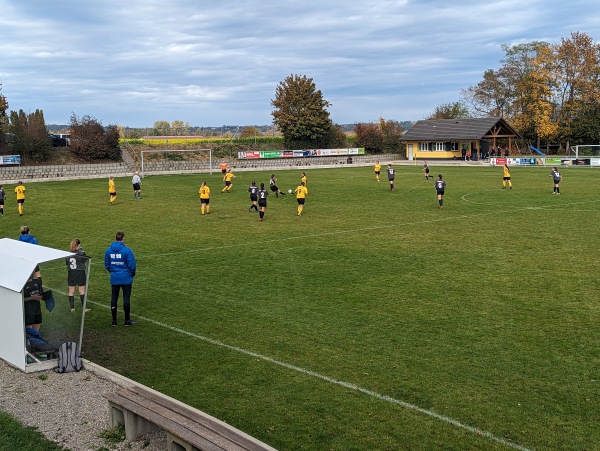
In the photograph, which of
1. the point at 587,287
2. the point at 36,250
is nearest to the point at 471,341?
the point at 587,287

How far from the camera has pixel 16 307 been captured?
9141mm

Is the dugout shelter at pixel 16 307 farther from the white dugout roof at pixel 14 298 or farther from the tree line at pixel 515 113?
the tree line at pixel 515 113

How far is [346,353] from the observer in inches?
392

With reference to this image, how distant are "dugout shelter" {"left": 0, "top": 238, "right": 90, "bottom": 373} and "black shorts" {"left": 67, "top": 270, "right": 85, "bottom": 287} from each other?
0.30 m

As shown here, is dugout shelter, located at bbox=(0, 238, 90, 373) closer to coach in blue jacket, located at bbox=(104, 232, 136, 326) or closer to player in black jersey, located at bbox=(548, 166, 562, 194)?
coach in blue jacket, located at bbox=(104, 232, 136, 326)

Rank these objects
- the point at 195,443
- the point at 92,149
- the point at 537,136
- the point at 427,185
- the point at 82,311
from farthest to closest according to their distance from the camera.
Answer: the point at 537,136 < the point at 92,149 < the point at 427,185 < the point at 82,311 < the point at 195,443

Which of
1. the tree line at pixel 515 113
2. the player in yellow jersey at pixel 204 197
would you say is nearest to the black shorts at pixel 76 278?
the player in yellow jersey at pixel 204 197

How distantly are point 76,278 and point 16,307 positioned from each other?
3.67 feet

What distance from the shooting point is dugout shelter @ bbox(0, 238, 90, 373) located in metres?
9.11

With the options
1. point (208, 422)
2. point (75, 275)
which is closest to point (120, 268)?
point (75, 275)

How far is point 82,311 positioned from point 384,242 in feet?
39.4

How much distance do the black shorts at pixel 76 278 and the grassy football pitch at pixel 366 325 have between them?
0.63 feet

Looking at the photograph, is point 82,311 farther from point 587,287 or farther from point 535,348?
point 587,287

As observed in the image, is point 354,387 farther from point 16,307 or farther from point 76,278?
point 16,307
